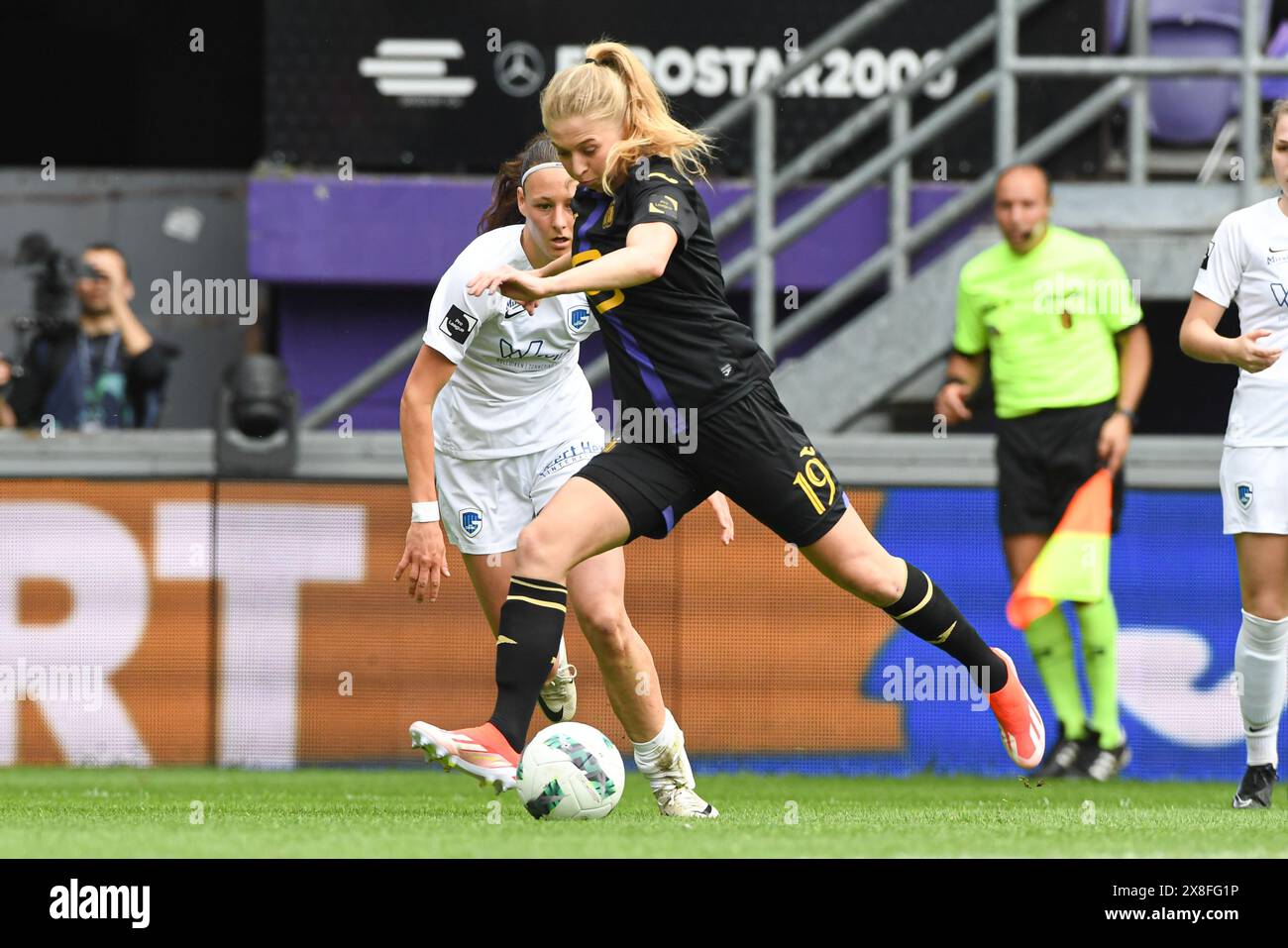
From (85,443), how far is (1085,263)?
4341 millimetres

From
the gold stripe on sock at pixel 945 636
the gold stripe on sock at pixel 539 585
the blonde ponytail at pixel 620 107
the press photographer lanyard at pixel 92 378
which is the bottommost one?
the gold stripe on sock at pixel 945 636

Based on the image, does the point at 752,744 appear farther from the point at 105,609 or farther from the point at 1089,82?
the point at 1089,82

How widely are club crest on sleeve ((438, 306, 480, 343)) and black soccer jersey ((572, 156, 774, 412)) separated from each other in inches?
24.7

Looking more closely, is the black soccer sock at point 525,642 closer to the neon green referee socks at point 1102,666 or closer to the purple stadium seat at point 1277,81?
the neon green referee socks at point 1102,666

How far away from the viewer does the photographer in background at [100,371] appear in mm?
10133

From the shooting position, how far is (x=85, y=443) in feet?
30.4

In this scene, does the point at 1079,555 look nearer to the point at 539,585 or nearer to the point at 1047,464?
the point at 1047,464

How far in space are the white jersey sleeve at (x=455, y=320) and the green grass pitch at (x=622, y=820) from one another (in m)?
1.39

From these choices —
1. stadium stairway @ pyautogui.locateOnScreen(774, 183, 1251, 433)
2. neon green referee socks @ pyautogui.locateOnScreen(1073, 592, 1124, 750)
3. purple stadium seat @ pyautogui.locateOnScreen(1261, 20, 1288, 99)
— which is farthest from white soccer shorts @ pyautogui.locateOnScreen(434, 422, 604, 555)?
purple stadium seat @ pyautogui.locateOnScreen(1261, 20, 1288, 99)

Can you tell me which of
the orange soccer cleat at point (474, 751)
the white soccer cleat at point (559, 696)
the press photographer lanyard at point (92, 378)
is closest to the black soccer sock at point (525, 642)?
the orange soccer cleat at point (474, 751)

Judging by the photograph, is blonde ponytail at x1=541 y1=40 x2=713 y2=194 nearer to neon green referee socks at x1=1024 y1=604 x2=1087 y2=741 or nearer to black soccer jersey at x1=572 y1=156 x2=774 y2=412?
black soccer jersey at x1=572 y1=156 x2=774 y2=412

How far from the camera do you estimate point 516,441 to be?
695cm

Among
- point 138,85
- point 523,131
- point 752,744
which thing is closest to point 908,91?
point 523,131

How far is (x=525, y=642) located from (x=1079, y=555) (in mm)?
3757
